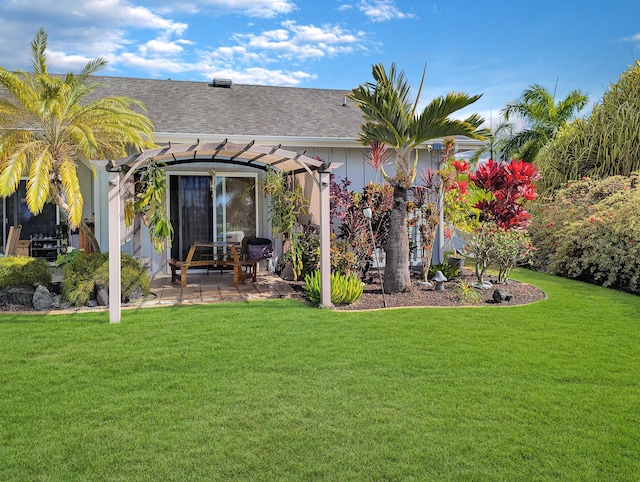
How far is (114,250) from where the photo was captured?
6.93 m

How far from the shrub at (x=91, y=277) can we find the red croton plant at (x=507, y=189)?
6484mm

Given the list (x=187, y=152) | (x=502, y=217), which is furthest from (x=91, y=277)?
(x=502, y=217)

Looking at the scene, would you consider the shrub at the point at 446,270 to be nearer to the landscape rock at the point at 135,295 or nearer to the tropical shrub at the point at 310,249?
the tropical shrub at the point at 310,249

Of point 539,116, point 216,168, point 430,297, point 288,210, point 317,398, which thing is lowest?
point 317,398

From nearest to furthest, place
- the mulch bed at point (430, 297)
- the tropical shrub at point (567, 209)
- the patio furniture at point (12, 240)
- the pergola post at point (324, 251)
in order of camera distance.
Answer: the pergola post at point (324, 251) < the mulch bed at point (430, 297) < the patio furniture at point (12, 240) < the tropical shrub at point (567, 209)

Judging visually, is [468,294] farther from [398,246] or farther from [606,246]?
[606,246]

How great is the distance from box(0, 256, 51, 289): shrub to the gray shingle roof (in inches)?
143

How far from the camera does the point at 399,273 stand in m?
8.86

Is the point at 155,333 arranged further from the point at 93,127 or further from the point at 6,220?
the point at 6,220

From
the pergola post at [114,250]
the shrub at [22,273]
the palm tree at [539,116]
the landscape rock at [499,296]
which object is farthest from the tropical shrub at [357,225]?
the palm tree at [539,116]

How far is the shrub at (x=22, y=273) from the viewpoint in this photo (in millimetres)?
8109

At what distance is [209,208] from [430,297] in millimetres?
5683

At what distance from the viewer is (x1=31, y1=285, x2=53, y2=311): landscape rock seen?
7728mm

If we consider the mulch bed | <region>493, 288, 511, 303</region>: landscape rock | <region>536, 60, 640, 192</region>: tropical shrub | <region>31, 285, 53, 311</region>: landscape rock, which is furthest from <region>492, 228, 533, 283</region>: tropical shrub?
<region>31, 285, 53, 311</region>: landscape rock
